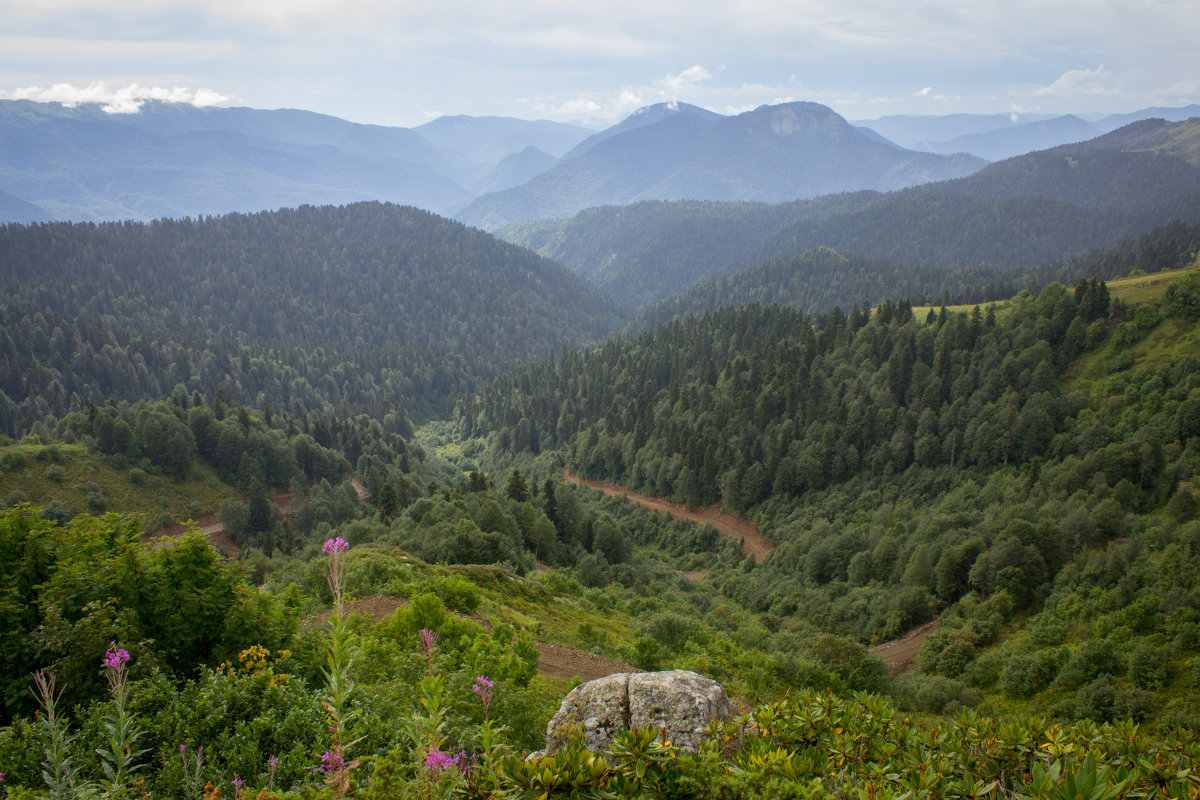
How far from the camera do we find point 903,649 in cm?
5728

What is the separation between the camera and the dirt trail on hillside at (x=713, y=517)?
9856cm

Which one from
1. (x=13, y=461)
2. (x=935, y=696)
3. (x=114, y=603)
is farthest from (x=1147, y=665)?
(x=13, y=461)

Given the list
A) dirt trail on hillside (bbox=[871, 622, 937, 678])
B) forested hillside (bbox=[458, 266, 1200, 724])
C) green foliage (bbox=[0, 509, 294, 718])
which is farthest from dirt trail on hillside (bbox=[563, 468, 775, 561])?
green foliage (bbox=[0, 509, 294, 718])

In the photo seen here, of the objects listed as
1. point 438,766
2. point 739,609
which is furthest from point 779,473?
point 438,766

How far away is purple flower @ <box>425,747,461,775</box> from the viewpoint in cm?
728

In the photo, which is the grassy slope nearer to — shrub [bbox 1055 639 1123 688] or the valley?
the valley

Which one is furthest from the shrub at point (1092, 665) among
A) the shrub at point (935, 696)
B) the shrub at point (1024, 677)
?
the shrub at point (935, 696)

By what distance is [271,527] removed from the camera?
93.5 m

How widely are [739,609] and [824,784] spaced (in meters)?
67.5

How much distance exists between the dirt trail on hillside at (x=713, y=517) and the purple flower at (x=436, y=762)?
9082 centimetres

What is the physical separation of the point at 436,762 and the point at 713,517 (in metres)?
107

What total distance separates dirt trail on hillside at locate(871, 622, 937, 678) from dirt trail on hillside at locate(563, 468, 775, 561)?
111ft

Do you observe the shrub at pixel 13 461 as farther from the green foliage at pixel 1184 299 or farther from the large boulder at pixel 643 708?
the green foliage at pixel 1184 299

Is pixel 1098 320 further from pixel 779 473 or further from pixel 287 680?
pixel 287 680
